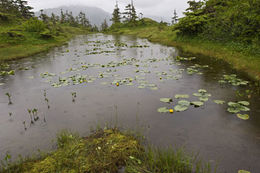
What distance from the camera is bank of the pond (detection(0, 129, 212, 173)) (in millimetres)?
3217

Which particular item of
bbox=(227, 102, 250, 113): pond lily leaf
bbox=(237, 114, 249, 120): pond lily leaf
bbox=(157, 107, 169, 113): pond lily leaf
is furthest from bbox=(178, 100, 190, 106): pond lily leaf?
bbox=(237, 114, 249, 120): pond lily leaf

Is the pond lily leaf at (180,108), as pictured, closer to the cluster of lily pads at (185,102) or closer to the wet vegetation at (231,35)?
the cluster of lily pads at (185,102)

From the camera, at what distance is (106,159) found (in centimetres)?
349

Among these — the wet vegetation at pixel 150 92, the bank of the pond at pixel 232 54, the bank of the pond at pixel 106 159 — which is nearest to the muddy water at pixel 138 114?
the wet vegetation at pixel 150 92

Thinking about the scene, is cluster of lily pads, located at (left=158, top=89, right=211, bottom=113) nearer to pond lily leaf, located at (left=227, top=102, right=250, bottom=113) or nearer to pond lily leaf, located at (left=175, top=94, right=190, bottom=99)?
pond lily leaf, located at (left=175, top=94, right=190, bottom=99)

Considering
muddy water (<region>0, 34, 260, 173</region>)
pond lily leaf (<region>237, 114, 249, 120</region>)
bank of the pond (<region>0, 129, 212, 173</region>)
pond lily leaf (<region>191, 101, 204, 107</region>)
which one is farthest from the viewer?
pond lily leaf (<region>191, 101, 204, 107</region>)

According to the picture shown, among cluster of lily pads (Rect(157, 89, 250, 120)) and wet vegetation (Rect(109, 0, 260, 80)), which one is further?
wet vegetation (Rect(109, 0, 260, 80))

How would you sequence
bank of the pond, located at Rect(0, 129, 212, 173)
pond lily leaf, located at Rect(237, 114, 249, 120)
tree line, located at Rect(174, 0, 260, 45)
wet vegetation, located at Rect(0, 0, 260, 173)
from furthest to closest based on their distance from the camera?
tree line, located at Rect(174, 0, 260, 45)
pond lily leaf, located at Rect(237, 114, 249, 120)
wet vegetation, located at Rect(0, 0, 260, 173)
bank of the pond, located at Rect(0, 129, 212, 173)

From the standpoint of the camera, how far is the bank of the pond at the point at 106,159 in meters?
3.22

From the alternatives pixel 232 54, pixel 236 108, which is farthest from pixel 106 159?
pixel 232 54

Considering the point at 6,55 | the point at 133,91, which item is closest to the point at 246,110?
the point at 133,91

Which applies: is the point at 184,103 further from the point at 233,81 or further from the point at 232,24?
the point at 232,24

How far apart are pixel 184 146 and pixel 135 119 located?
1919 mm

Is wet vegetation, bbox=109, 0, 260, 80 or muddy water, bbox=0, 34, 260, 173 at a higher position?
wet vegetation, bbox=109, 0, 260, 80
